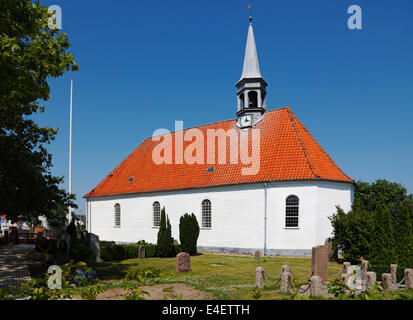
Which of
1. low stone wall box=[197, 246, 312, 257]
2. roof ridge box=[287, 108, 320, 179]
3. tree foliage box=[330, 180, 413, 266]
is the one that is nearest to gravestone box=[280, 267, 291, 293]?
tree foliage box=[330, 180, 413, 266]

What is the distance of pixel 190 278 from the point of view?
1291 cm

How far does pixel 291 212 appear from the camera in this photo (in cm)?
2066

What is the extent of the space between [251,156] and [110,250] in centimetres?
1246

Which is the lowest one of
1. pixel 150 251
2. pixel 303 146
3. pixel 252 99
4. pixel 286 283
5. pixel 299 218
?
pixel 150 251

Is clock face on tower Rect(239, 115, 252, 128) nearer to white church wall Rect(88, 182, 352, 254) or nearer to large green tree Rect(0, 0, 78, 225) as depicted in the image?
white church wall Rect(88, 182, 352, 254)

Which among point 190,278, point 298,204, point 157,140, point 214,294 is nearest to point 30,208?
point 190,278

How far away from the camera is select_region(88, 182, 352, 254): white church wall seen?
20.1 metres

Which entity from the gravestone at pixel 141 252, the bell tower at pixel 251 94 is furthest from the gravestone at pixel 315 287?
the bell tower at pixel 251 94

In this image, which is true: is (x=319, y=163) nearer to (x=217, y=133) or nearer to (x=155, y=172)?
(x=217, y=133)

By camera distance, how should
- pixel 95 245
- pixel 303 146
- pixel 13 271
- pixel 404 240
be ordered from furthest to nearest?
pixel 303 146, pixel 95 245, pixel 404 240, pixel 13 271

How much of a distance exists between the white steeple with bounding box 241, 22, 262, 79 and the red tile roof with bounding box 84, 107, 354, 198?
366cm

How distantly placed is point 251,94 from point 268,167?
7483 mm

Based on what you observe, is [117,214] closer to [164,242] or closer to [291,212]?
[164,242]

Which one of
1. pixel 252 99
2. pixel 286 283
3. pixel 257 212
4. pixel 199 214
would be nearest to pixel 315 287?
pixel 286 283
